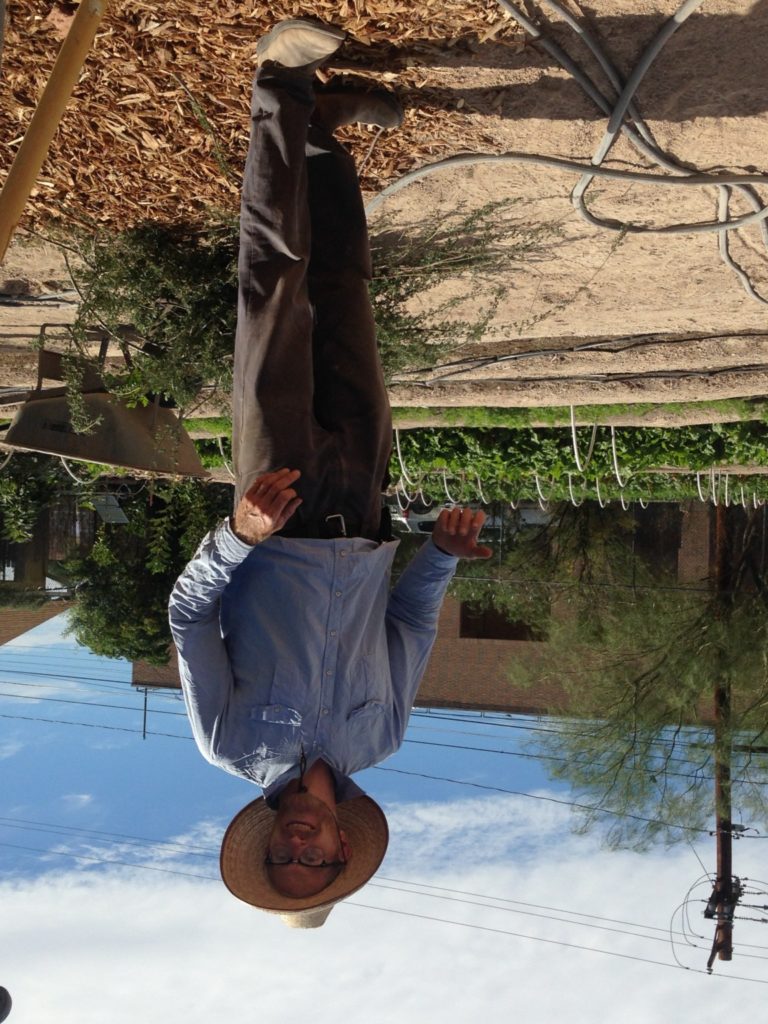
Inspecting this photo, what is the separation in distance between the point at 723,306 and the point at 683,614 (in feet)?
29.3

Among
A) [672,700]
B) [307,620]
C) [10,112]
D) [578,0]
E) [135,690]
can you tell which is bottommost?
[135,690]

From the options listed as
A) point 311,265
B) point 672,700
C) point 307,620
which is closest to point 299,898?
point 307,620

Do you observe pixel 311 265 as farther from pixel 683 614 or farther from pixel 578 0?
pixel 683 614

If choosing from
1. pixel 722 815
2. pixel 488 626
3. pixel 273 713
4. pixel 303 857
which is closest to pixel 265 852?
pixel 303 857

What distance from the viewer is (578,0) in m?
2.53

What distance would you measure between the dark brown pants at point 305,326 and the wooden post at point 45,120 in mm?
498

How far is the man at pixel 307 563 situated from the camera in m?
2.53

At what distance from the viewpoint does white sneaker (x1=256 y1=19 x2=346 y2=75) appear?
2402 mm

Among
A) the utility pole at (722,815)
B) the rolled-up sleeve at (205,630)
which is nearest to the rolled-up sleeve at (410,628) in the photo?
the rolled-up sleeve at (205,630)

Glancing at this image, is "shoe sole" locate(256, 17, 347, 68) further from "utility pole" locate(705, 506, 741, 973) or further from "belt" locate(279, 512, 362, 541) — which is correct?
"utility pole" locate(705, 506, 741, 973)

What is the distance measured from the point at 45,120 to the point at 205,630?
1243 millimetres

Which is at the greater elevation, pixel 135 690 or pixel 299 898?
pixel 299 898

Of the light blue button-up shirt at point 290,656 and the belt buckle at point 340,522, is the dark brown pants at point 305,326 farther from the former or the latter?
the light blue button-up shirt at point 290,656

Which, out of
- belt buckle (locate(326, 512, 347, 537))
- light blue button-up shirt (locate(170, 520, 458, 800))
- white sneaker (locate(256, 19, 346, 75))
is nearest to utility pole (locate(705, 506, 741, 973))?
light blue button-up shirt (locate(170, 520, 458, 800))
